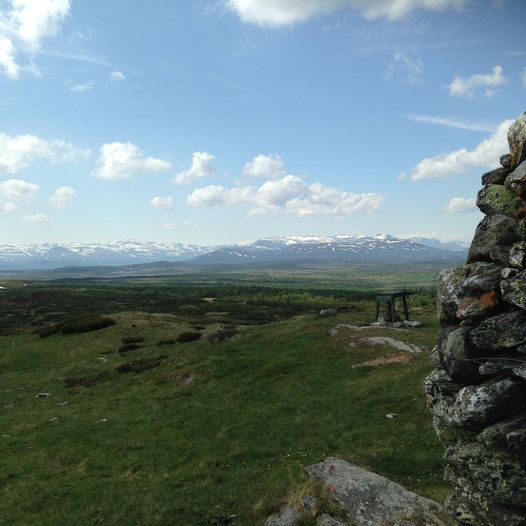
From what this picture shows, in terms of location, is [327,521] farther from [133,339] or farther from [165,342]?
[133,339]

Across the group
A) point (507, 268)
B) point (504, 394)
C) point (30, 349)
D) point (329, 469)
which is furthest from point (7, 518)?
point (30, 349)

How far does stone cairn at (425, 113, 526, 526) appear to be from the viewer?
12.2 m

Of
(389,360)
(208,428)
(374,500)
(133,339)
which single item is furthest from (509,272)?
(133,339)

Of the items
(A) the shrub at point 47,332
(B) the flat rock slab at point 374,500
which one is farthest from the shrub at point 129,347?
(B) the flat rock slab at point 374,500

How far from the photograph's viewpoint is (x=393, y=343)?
42031mm

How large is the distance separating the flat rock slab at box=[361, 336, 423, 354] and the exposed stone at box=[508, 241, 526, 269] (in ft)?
92.1

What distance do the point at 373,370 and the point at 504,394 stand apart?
25233mm

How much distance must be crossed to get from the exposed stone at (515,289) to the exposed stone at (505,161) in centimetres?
425

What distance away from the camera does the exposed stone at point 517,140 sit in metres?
13.5

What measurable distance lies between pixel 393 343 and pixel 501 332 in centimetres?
3056

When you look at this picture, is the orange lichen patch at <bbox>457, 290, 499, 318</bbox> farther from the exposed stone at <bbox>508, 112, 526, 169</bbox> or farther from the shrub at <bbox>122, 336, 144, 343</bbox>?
the shrub at <bbox>122, 336, 144, 343</bbox>

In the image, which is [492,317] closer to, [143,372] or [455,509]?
[455,509]

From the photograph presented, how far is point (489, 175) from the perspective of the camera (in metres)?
14.9

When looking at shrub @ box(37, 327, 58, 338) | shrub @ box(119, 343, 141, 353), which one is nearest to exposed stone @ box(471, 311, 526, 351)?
shrub @ box(119, 343, 141, 353)
